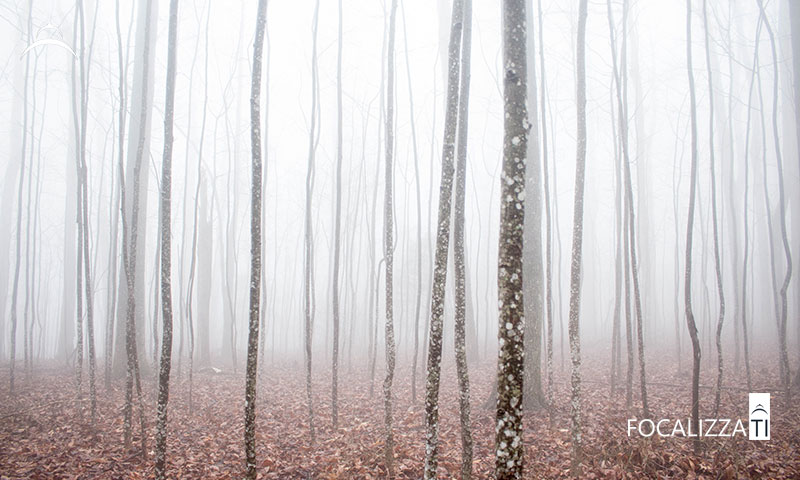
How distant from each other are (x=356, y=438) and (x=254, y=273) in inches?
158

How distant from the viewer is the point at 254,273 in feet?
13.5

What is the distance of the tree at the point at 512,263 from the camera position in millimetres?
2574

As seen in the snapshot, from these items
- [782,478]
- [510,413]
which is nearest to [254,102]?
[510,413]

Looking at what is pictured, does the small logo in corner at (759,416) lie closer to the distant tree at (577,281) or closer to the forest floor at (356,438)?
the forest floor at (356,438)

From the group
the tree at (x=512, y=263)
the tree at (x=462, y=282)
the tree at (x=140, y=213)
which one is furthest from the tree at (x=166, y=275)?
the tree at (x=140, y=213)

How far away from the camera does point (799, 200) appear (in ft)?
53.1

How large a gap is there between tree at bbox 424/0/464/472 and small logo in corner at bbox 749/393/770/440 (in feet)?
17.1

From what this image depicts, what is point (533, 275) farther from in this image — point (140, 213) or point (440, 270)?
point (140, 213)

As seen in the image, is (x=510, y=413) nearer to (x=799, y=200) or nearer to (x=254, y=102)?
(x=254, y=102)

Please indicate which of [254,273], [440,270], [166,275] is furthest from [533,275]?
[166,275]

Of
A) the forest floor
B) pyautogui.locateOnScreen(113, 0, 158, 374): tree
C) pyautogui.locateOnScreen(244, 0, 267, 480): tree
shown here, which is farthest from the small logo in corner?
pyautogui.locateOnScreen(113, 0, 158, 374): tree

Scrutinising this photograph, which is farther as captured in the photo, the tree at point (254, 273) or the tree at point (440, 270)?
the tree at point (254, 273)

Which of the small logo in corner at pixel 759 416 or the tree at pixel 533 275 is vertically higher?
the tree at pixel 533 275

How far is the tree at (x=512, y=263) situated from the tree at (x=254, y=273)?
2457 mm
